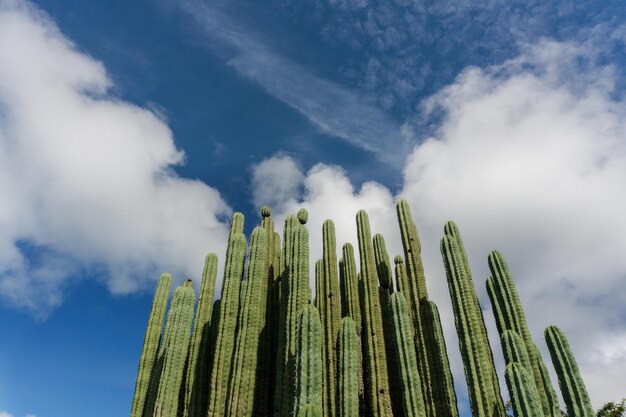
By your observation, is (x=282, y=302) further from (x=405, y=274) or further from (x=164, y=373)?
(x=405, y=274)

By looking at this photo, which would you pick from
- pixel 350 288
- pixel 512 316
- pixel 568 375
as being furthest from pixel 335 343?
pixel 568 375

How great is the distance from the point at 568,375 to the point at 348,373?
423 cm

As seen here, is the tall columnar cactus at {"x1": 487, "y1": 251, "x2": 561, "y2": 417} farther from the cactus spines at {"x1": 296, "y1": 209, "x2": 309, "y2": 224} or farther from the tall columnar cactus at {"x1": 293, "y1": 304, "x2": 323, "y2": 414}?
the cactus spines at {"x1": 296, "y1": 209, "x2": 309, "y2": 224}

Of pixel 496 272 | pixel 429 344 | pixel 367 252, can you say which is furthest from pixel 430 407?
pixel 367 252

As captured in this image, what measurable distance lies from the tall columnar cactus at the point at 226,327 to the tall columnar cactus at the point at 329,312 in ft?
6.75

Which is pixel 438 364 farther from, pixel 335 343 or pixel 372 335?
pixel 335 343

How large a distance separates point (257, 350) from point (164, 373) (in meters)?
2.44

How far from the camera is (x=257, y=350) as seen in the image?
28.9 ft

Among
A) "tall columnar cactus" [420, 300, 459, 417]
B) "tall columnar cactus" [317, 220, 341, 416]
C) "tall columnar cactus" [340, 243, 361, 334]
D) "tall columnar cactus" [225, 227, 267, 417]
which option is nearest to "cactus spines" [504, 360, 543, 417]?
"tall columnar cactus" [420, 300, 459, 417]

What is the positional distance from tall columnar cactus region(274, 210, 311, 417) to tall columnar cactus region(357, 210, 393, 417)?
7.62 ft

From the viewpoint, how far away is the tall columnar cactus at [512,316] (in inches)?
313

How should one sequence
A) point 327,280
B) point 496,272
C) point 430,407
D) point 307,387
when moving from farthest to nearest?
1. point 327,280
2. point 496,272
3. point 430,407
4. point 307,387

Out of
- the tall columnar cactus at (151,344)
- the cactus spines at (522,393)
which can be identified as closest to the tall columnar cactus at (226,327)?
the tall columnar cactus at (151,344)

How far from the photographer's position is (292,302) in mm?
8586
